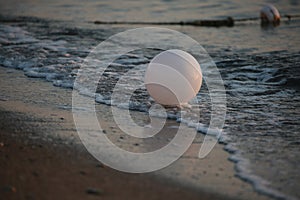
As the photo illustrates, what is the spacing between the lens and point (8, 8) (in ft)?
64.6

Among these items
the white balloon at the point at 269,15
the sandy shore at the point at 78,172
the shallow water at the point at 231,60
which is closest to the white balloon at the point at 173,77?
the shallow water at the point at 231,60

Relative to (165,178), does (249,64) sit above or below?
above

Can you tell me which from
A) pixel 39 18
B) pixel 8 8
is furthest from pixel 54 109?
pixel 8 8

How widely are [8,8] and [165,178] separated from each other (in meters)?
16.7

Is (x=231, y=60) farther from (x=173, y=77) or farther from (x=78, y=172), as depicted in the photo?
(x=78, y=172)

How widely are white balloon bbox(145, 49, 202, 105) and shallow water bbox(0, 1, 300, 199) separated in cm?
27

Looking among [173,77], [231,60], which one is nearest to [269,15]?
[231,60]

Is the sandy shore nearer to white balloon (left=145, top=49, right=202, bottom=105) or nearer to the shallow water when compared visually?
the shallow water

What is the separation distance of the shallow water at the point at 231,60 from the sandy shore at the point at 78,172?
29 centimetres

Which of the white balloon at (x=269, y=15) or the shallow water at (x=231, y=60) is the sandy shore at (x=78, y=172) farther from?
the white balloon at (x=269, y=15)

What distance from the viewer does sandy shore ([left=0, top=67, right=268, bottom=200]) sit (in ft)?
13.1

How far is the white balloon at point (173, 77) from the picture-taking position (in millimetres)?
6098

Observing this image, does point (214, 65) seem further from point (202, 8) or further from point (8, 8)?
point (8, 8)

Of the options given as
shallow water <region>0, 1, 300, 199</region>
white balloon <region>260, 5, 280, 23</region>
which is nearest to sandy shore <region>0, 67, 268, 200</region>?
shallow water <region>0, 1, 300, 199</region>
